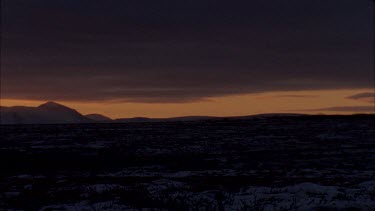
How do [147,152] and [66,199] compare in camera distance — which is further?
[147,152]

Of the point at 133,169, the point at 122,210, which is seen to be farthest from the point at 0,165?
the point at 122,210

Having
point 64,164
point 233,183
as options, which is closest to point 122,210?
point 233,183

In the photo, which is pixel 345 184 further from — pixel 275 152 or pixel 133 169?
pixel 275 152

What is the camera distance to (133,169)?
17.1m

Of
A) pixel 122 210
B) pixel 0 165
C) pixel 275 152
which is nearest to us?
pixel 122 210

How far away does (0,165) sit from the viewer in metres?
19.3

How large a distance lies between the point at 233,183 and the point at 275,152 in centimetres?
1005

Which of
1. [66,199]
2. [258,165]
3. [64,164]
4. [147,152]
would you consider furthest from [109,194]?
[147,152]

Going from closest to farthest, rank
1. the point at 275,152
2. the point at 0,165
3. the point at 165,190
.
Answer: the point at 165,190, the point at 0,165, the point at 275,152

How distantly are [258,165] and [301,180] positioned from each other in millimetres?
4185

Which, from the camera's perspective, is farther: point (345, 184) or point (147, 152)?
point (147, 152)

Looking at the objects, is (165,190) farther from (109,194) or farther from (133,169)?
(133,169)

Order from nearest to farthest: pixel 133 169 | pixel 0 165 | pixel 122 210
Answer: pixel 122 210, pixel 133 169, pixel 0 165

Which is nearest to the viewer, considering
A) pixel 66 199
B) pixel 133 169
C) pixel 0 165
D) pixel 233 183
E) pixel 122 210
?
pixel 122 210
